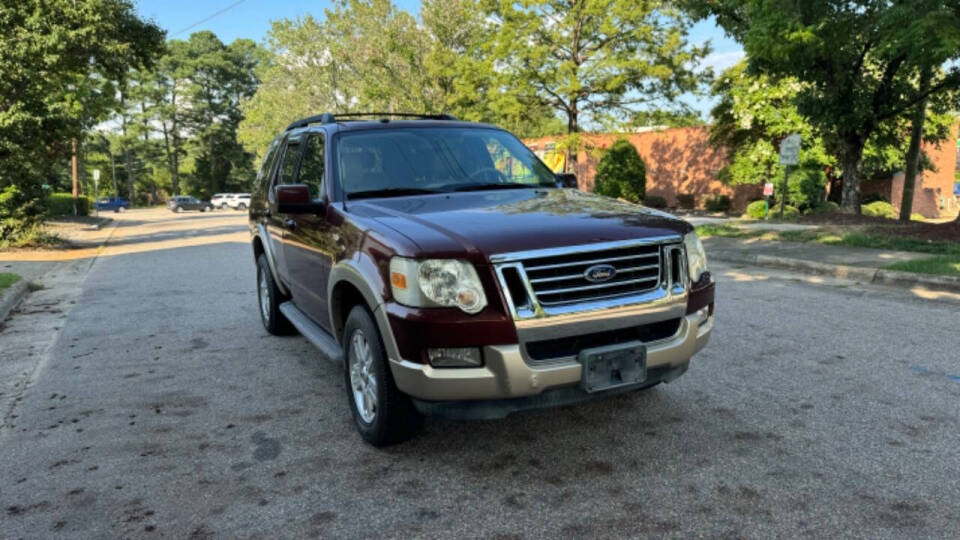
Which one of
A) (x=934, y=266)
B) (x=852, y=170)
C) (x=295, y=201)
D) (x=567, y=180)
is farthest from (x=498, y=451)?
(x=852, y=170)

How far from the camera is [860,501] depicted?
295 cm

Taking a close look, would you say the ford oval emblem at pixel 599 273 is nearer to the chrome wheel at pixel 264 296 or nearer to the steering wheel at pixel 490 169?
the steering wheel at pixel 490 169

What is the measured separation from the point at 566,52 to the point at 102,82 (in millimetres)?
16519

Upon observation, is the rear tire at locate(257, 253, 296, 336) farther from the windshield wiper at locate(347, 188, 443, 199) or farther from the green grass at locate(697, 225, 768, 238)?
the green grass at locate(697, 225, 768, 238)

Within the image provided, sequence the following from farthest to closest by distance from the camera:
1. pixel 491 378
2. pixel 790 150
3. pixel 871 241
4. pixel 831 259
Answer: pixel 790 150 → pixel 871 241 → pixel 831 259 → pixel 491 378

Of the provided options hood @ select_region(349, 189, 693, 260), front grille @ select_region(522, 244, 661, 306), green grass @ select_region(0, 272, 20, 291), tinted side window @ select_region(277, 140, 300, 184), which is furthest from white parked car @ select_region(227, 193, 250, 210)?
front grille @ select_region(522, 244, 661, 306)

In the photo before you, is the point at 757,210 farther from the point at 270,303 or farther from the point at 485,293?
the point at 485,293

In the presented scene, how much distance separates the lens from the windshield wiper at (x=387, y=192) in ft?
13.8

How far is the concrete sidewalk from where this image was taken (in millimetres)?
8578

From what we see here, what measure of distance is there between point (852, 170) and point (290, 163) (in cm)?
1753

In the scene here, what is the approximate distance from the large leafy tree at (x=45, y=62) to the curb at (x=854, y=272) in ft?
50.3

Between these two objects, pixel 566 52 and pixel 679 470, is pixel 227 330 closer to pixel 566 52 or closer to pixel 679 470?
pixel 679 470

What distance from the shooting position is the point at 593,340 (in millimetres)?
3227

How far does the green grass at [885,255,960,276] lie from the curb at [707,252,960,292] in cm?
26
